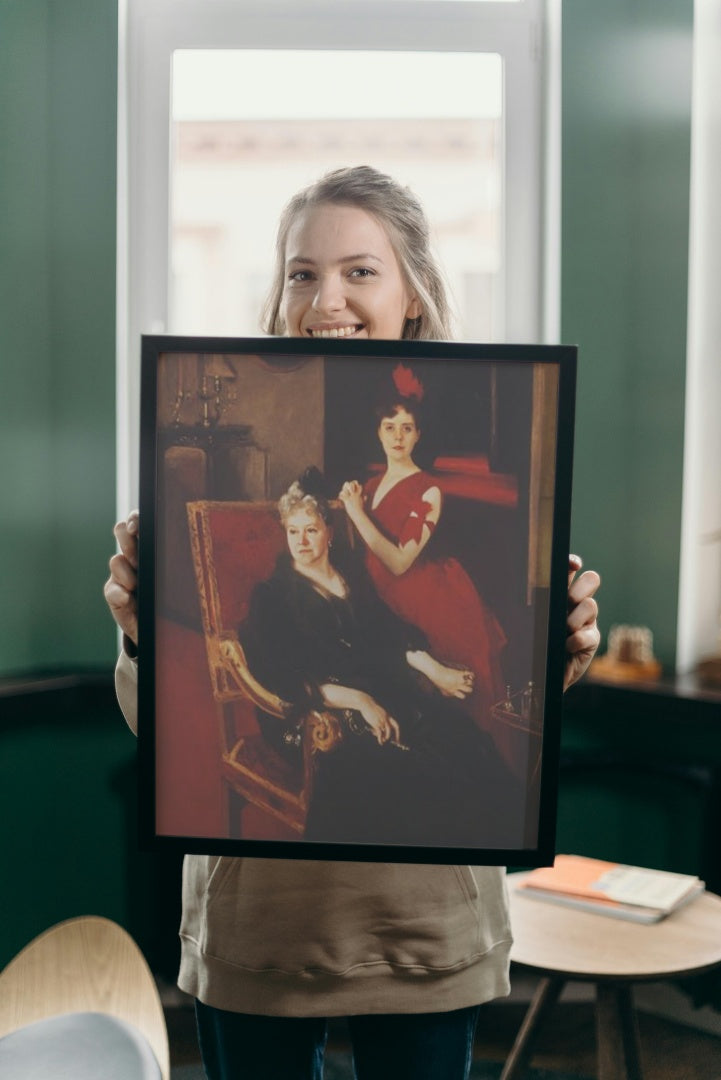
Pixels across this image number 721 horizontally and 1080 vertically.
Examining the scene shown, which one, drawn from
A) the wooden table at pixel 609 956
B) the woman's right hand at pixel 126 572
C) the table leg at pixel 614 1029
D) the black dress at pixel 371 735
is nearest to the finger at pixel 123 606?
the woman's right hand at pixel 126 572

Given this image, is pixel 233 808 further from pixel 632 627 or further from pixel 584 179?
pixel 584 179

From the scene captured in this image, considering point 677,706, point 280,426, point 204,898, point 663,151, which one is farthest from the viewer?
point 663,151

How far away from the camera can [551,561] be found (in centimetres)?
96

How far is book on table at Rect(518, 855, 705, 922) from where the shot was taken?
6.15 feet

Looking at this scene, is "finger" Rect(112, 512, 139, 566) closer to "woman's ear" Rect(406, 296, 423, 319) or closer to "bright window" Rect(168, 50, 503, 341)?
"woman's ear" Rect(406, 296, 423, 319)

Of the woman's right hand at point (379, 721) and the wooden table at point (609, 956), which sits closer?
the woman's right hand at point (379, 721)

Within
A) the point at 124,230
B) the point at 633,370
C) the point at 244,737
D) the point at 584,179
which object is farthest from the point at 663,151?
the point at 244,737

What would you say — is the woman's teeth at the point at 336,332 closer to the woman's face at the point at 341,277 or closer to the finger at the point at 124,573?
the woman's face at the point at 341,277

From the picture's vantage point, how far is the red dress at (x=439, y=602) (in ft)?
3.16

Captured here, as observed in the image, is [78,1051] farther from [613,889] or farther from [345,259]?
[613,889]

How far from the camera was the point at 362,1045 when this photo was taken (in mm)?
1082

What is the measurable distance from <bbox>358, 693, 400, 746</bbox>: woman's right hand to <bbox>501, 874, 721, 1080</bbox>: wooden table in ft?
2.91

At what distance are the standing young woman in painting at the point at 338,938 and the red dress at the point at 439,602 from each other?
0.09 metres

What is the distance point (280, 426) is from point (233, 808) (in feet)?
1.16
